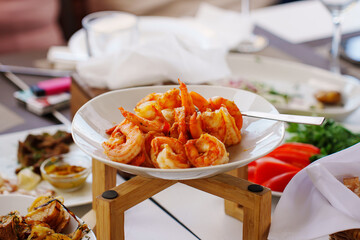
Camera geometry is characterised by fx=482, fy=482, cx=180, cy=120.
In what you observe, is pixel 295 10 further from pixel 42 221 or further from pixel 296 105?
pixel 42 221

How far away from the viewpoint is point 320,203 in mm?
851

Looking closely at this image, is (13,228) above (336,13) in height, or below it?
below

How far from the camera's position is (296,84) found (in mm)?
1703

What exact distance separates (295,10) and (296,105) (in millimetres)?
1250

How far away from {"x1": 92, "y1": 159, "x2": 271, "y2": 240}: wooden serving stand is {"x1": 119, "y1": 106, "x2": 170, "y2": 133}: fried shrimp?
0.30 feet

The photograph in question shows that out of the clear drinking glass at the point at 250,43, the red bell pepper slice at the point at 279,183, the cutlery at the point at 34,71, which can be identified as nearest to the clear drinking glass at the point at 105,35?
the cutlery at the point at 34,71

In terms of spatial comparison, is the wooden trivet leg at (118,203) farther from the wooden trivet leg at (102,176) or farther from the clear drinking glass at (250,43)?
the clear drinking glass at (250,43)

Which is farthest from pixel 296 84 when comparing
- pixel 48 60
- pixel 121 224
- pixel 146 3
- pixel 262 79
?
pixel 146 3

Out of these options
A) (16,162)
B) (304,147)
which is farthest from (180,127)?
(16,162)

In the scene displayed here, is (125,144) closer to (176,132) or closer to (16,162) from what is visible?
(176,132)

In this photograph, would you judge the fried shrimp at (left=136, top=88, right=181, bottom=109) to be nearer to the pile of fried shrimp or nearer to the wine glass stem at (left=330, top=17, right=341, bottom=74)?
the pile of fried shrimp

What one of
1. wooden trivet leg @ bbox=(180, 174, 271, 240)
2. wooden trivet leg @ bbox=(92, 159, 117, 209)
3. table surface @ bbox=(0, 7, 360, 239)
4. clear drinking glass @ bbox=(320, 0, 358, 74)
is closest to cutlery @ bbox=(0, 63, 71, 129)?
table surface @ bbox=(0, 7, 360, 239)

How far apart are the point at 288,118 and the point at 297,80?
3.17 feet

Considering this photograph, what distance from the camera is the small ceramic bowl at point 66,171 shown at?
1.06m
